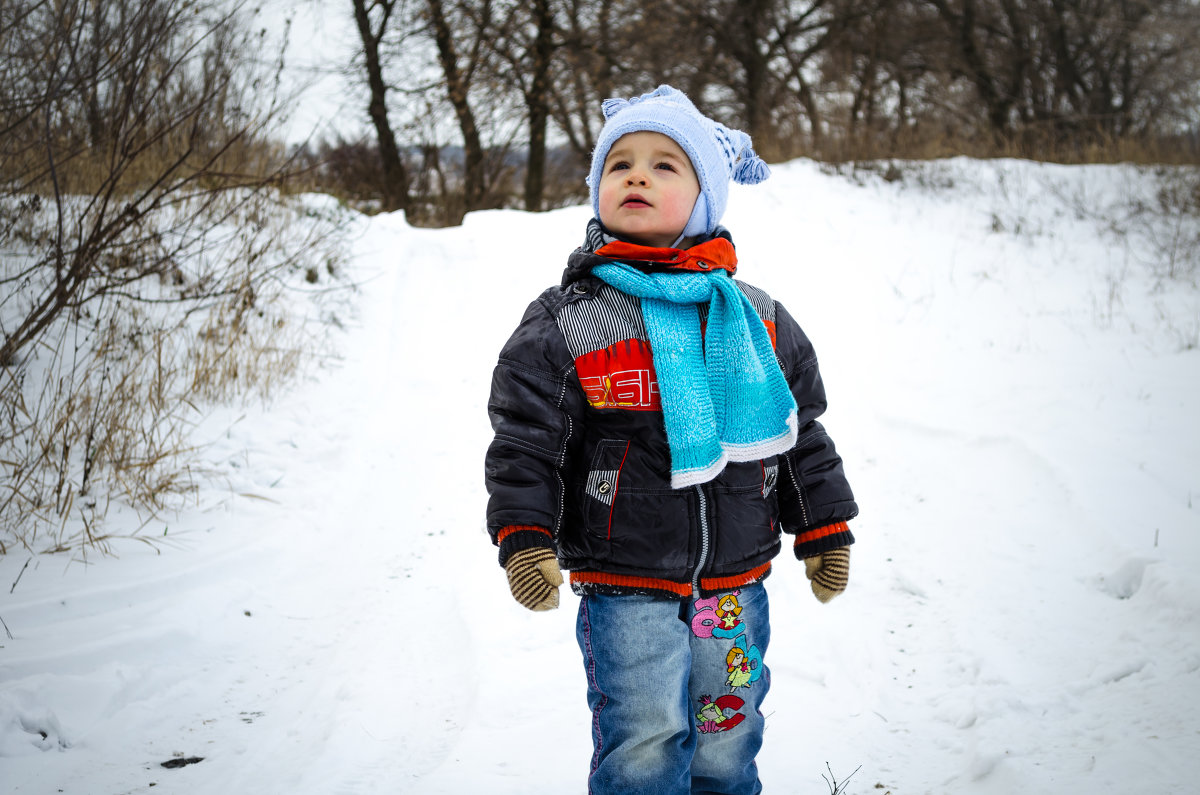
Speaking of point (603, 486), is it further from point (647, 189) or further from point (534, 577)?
point (647, 189)

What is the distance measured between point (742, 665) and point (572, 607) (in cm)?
137

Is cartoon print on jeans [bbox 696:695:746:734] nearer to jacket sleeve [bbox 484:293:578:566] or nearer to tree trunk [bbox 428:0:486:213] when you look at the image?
jacket sleeve [bbox 484:293:578:566]

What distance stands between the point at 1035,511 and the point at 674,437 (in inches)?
102

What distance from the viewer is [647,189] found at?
1.58m

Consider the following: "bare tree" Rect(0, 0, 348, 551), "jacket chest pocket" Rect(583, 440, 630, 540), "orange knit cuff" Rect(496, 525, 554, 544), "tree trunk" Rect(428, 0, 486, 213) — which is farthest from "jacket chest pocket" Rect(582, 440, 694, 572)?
"tree trunk" Rect(428, 0, 486, 213)

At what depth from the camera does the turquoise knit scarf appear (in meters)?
1.47

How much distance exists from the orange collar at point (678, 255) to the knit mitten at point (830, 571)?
680 mm

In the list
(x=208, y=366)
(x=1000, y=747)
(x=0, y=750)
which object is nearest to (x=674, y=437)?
(x=1000, y=747)

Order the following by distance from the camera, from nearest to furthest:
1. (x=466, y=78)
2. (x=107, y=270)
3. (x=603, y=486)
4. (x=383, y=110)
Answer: (x=603, y=486), (x=107, y=270), (x=466, y=78), (x=383, y=110)

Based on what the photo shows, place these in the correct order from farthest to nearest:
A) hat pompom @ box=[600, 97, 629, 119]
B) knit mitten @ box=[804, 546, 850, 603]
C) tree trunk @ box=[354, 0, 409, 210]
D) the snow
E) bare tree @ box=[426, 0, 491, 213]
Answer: tree trunk @ box=[354, 0, 409, 210] < bare tree @ box=[426, 0, 491, 213] < the snow < hat pompom @ box=[600, 97, 629, 119] < knit mitten @ box=[804, 546, 850, 603]

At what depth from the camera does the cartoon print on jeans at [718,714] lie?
1.58 meters

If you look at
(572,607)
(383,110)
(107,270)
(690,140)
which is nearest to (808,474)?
(690,140)

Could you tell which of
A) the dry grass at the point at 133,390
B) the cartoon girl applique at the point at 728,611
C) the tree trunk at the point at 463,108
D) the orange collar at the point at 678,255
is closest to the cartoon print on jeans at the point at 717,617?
the cartoon girl applique at the point at 728,611

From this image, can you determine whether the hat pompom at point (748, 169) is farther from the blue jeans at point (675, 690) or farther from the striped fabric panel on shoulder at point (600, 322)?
the blue jeans at point (675, 690)
